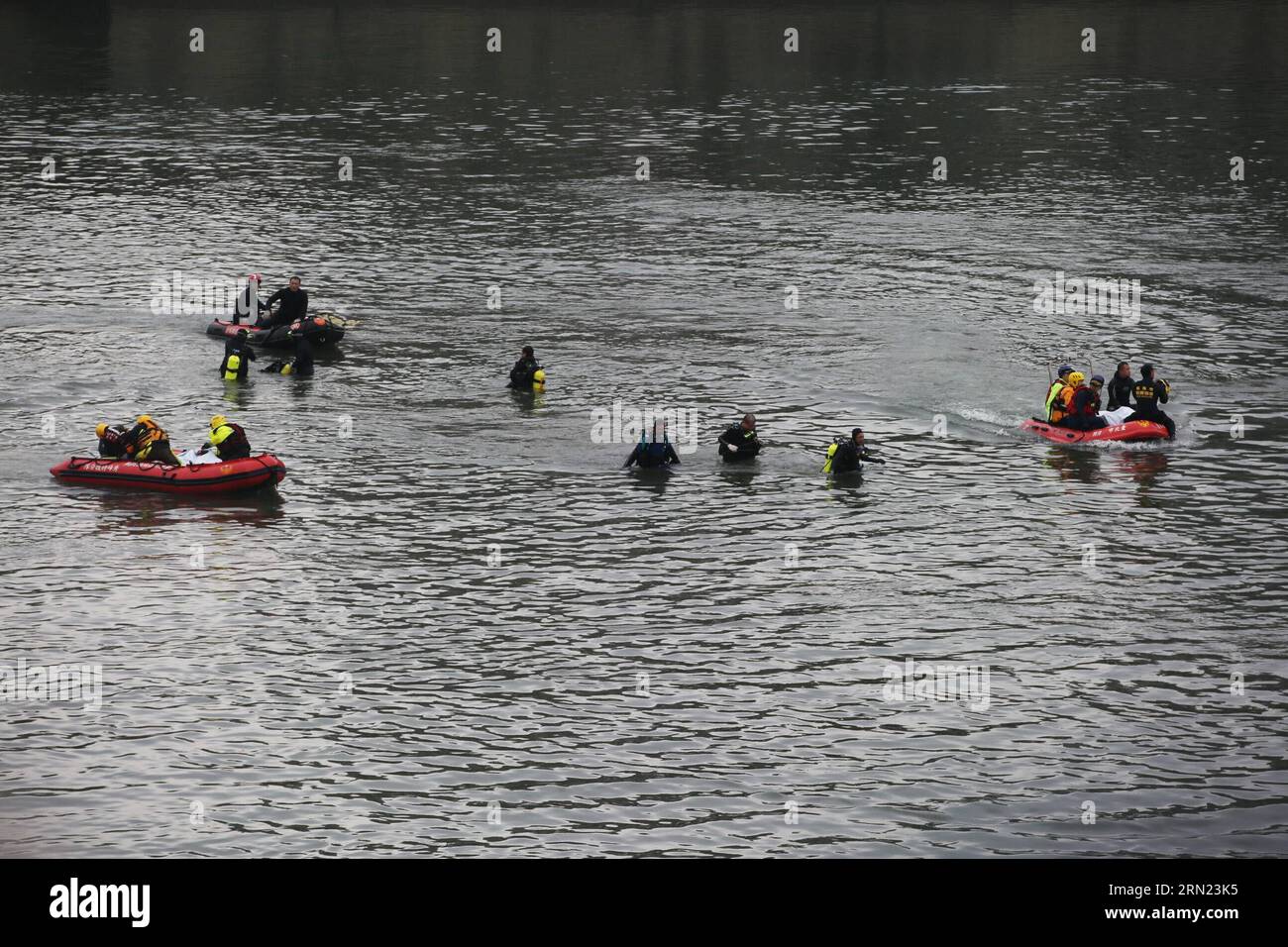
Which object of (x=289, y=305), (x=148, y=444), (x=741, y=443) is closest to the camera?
(x=148, y=444)

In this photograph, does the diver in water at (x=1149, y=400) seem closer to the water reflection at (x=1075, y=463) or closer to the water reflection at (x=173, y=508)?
the water reflection at (x=1075, y=463)

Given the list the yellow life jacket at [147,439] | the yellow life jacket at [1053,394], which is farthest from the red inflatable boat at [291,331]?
the yellow life jacket at [1053,394]

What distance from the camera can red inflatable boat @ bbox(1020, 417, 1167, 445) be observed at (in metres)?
42.7

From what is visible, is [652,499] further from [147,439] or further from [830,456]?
[147,439]

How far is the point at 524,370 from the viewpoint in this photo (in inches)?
1833

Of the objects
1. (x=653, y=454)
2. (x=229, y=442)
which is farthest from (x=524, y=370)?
(x=229, y=442)

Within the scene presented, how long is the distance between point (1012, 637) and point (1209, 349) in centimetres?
2248

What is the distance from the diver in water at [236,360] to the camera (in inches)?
1905

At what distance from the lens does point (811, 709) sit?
29.4 metres

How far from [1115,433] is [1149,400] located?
4.21ft

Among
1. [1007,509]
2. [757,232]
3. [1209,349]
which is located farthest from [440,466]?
[757,232]

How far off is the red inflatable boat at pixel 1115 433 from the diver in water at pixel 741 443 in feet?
24.2

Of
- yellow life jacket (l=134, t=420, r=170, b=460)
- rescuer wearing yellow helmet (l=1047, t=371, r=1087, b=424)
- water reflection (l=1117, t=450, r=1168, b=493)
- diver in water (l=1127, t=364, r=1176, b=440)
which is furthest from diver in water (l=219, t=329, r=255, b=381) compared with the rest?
diver in water (l=1127, t=364, r=1176, b=440)
